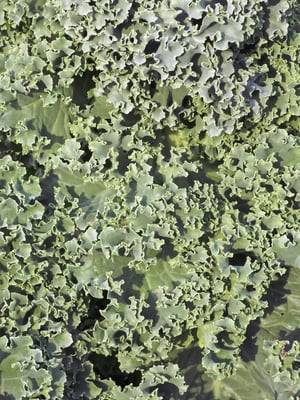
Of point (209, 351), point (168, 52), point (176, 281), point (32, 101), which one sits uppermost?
point (168, 52)

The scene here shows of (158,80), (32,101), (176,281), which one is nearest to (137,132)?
(158,80)

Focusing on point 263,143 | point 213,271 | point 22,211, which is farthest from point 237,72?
point 22,211

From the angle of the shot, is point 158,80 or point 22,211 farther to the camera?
point 158,80

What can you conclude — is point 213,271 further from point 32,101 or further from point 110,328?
point 32,101

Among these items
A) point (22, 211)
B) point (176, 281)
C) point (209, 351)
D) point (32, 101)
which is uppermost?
point (32, 101)

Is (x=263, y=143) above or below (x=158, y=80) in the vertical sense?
below

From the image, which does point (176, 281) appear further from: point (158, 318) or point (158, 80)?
point (158, 80)
